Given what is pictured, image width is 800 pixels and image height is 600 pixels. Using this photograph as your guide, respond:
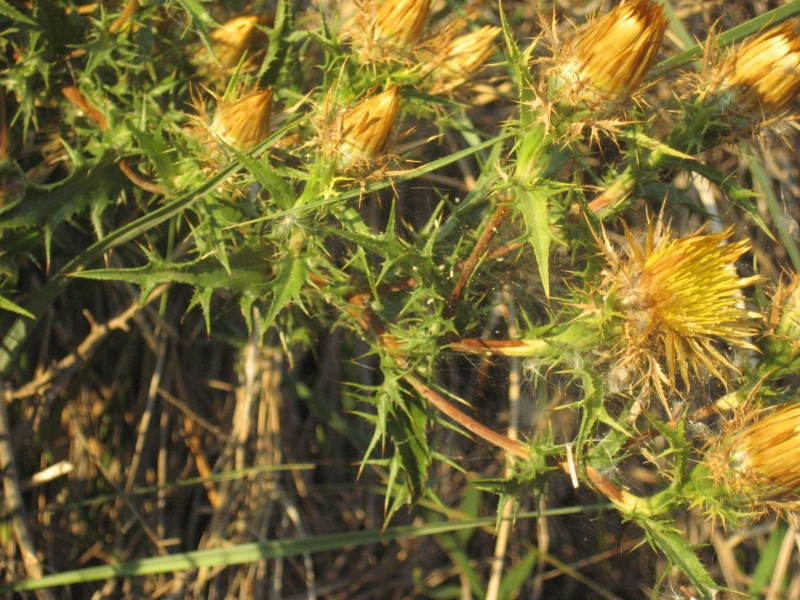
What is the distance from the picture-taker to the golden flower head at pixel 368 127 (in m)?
1.29

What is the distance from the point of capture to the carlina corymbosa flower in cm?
124

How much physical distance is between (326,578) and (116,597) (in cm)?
66

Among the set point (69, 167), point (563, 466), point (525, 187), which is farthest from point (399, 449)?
point (69, 167)

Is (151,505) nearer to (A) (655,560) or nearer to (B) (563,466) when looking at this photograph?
(B) (563,466)

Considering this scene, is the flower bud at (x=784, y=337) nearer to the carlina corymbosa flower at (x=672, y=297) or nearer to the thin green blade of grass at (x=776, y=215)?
the carlina corymbosa flower at (x=672, y=297)

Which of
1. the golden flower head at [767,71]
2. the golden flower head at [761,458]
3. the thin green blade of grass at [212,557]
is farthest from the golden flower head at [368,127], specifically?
the thin green blade of grass at [212,557]

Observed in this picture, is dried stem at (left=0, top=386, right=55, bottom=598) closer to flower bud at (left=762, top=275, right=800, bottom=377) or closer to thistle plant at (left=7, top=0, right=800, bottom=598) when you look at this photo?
thistle plant at (left=7, top=0, right=800, bottom=598)

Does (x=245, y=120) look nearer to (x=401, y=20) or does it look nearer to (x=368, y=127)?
(x=368, y=127)

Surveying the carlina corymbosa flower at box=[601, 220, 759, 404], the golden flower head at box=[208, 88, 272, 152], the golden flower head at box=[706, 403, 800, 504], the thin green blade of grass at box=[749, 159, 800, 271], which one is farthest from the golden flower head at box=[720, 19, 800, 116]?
the golden flower head at box=[208, 88, 272, 152]

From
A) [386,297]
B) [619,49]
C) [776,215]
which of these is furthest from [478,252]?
[776,215]

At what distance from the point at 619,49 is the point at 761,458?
0.74 metres

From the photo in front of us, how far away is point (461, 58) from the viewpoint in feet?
5.72

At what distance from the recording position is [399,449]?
1.62 meters

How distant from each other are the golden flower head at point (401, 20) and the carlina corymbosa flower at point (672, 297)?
645 mm
